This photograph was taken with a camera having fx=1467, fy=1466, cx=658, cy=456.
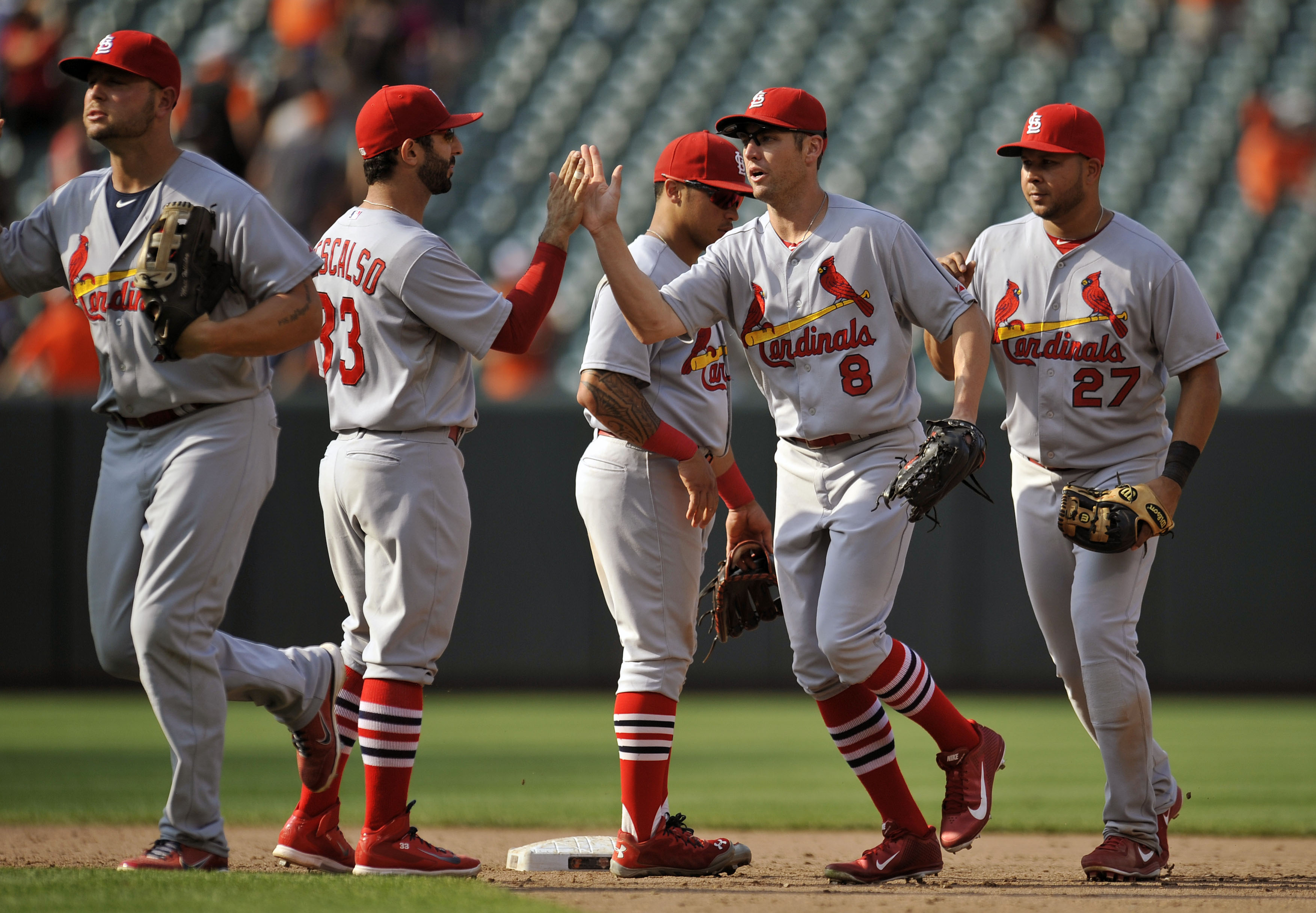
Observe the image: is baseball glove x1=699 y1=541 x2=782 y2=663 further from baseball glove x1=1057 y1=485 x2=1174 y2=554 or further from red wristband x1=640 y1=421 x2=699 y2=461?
baseball glove x1=1057 y1=485 x2=1174 y2=554

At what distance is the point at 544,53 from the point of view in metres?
13.0

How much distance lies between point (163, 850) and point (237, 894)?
42 cm

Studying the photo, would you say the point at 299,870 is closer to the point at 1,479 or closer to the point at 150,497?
the point at 150,497

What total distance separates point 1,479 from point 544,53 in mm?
6687

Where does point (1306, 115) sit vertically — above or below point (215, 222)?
above

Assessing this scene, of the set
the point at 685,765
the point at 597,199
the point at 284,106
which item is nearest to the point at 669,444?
the point at 597,199

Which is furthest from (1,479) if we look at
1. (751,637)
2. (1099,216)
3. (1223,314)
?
(1223,314)

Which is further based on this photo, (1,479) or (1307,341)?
(1307,341)

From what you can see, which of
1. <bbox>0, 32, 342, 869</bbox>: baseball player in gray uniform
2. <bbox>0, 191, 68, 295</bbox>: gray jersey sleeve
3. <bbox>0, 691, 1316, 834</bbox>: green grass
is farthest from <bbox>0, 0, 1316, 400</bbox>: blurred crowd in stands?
<bbox>0, 32, 342, 869</bbox>: baseball player in gray uniform

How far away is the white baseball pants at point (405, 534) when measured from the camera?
350 cm

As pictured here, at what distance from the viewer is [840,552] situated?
11.9ft

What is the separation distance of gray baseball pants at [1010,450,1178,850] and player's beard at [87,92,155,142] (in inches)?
95.6

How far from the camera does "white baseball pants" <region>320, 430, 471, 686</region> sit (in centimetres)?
350

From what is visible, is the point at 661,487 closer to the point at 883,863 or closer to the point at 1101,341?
the point at 883,863
